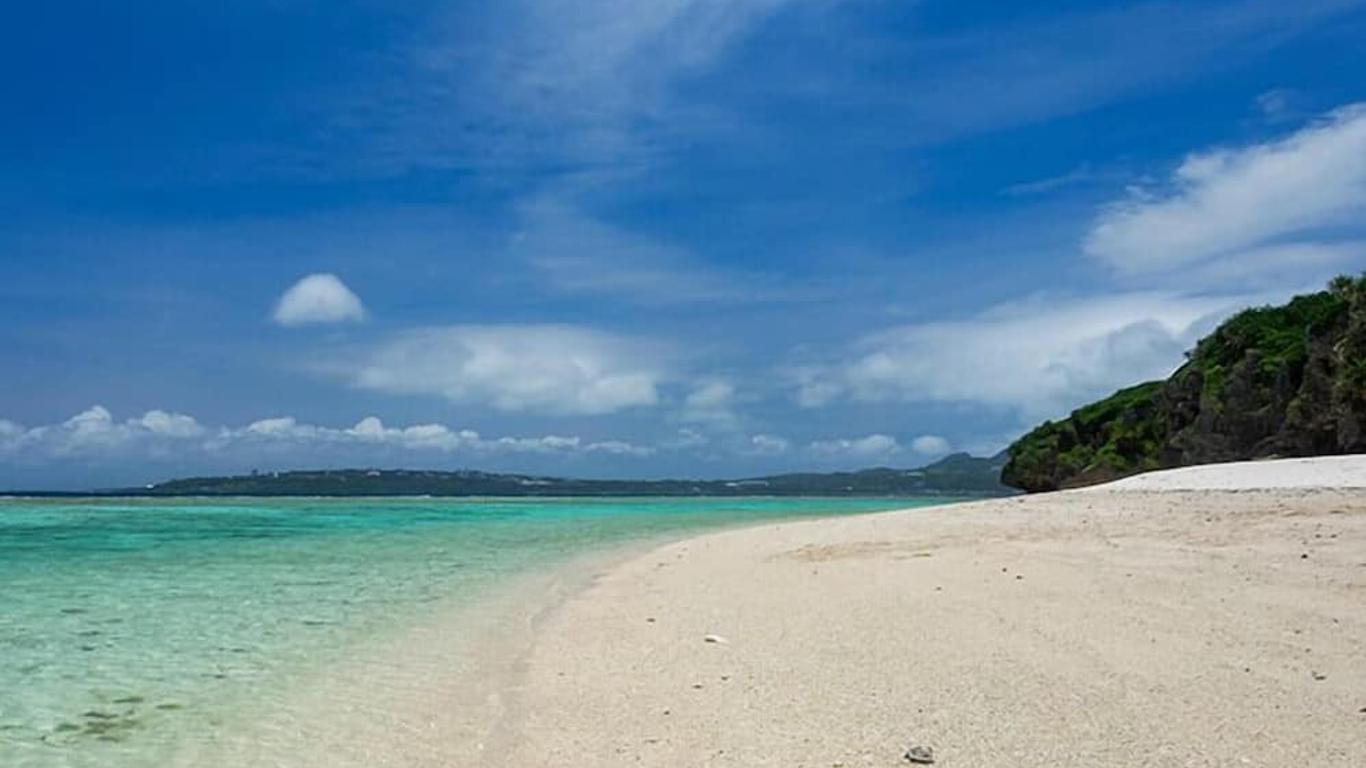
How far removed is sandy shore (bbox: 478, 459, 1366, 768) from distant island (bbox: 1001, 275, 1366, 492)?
96.8 ft

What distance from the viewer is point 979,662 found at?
6.59 meters

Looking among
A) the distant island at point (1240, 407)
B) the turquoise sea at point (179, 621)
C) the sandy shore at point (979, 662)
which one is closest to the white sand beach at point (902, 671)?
the sandy shore at point (979, 662)

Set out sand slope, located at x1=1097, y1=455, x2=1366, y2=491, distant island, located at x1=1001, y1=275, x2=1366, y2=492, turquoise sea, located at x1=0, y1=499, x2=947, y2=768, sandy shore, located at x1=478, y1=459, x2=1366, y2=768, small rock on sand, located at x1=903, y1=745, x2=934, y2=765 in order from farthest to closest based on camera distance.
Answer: distant island, located at x1=1001, y1=275, x2=1366, y2=492, sand slope, located at x1=1097, y1=455, x2=1366, y2=491, turquoise sea, located at x1=0, y1=499, x2=947, y2=768, sandy shore, located at x1=478, y1=459, x2=1366, y2=768, small rock on sand, located at x1=903, y1=745, x2=934, y2=765

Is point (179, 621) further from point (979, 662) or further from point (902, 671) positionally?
point (979, 662)

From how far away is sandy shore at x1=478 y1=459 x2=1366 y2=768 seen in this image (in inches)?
194

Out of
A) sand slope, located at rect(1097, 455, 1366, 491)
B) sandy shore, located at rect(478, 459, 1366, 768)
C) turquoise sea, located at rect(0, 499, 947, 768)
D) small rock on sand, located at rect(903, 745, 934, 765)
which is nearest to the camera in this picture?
small rock on sand, located at rect(903, 745, 934, 765)

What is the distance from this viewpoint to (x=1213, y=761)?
14.4 feet

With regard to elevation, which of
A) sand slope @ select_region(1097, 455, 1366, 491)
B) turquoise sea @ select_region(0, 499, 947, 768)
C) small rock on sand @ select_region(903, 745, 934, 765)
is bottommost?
turquoise sea @ select_region(0, 499, 947, 768)

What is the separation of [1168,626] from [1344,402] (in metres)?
35.8

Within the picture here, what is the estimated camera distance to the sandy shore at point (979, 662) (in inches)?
194

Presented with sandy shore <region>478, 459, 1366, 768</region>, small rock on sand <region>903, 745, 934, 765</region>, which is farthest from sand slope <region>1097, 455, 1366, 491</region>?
small rock on sand <region>903, 745, 934, 765</region>

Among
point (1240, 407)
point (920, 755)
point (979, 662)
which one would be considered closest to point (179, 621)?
point (979, 662)

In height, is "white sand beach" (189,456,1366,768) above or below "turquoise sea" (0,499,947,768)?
above

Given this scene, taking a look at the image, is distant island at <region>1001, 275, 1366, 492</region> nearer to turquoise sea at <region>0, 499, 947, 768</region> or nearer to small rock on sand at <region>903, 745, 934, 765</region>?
turquoise sea at <region>0, 499, 947, 768</region>
